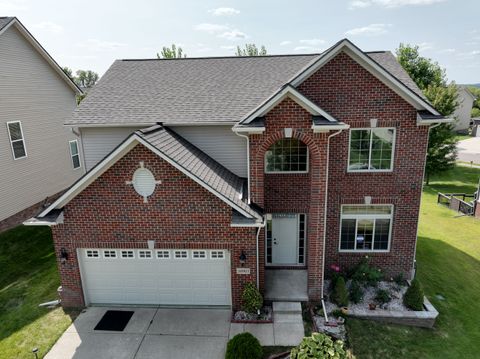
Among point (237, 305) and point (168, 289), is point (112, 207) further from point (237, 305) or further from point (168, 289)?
point (237, 305)

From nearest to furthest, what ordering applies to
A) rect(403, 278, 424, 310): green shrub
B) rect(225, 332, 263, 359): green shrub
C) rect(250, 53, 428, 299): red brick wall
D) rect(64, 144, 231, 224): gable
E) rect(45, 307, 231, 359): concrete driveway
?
rect(225, 332, 263, 359): green shrub, rect(45, 307, 231, 359): concrete driveway, rect(64, 144, 231, 224): gable, rect(250, 53, 428, 299): red brick wall, rect(403, 278, 424, 310): green shrub

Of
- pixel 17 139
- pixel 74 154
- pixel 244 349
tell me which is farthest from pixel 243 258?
pixel 74 154

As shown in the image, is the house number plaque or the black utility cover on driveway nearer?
the black utility cover on driveway

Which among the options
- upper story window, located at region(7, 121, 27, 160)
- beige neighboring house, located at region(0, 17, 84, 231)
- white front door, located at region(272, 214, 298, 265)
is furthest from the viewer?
upper story window, located at region(7, 121, 27, 160)

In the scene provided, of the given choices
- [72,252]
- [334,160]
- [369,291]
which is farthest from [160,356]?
[334,160]

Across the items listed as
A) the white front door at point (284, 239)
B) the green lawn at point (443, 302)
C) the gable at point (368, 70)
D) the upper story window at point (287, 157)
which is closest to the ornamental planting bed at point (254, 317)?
the green lawn at point (443, 302)

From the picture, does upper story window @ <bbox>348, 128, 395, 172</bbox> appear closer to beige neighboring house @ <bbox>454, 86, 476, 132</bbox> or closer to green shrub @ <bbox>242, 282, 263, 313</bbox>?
green shrub @ <bbox>242, 282, 263, 313</bbox>

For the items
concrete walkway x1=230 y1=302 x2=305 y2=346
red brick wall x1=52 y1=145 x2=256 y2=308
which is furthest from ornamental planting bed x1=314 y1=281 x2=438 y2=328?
red brick wall x1=52 y1=145 x2=256 y2=308
